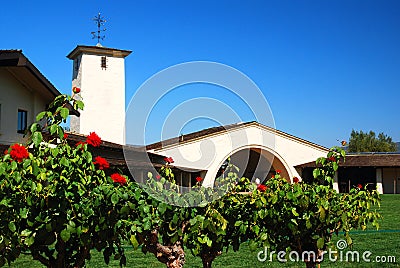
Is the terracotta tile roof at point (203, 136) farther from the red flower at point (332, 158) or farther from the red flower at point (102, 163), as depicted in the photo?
the red flower at point (102, 163)

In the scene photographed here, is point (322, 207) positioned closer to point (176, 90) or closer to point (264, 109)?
point (264, 109)

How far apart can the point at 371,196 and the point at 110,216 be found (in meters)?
2.76

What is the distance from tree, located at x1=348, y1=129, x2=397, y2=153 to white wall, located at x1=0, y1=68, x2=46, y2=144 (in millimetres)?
54386

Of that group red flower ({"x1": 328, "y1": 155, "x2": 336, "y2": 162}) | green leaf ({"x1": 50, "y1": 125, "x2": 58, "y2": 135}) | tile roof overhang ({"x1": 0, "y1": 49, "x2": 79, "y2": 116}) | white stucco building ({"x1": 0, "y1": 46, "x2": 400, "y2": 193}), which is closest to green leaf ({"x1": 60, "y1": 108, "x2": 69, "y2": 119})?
green leaf ({"x1": 50, "y1": 125, "x2": 58, "y2": 135})

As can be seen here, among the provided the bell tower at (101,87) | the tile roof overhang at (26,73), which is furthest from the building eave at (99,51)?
the tile roof overhang at (26,73)

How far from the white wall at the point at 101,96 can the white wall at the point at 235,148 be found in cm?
558

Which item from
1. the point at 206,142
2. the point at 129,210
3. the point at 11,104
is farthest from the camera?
the point at 206,142

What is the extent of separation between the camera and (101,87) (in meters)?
34.7

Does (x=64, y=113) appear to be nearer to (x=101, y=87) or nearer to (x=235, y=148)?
(x=235, y=148)

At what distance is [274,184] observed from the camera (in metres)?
5.17

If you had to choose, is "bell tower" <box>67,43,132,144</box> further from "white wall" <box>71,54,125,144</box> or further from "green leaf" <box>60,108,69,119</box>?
"green leaf" <box>60,108,69,119</box>

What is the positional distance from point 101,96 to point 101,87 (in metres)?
0.63

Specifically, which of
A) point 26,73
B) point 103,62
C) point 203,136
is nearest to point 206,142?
point 203,136

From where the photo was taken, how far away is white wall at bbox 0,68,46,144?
14.1m
